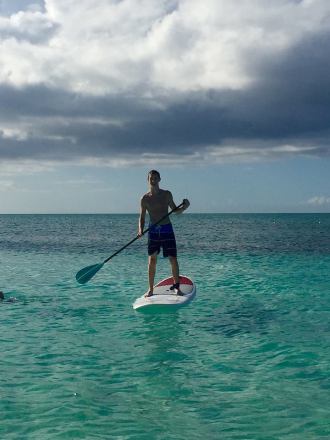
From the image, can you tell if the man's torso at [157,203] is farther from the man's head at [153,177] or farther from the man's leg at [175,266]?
the man's leg at [175,266]

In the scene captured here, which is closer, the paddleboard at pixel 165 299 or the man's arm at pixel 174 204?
the man's arm at pixel 174 204

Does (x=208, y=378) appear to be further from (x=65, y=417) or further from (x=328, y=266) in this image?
(x=328, y=266)

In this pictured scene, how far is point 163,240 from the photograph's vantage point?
1194 cm

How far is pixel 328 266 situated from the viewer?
2434 cm

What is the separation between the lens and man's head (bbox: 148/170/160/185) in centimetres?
1166

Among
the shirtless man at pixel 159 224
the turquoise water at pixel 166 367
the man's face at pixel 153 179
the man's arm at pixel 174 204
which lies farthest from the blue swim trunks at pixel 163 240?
the turquoise water at pixel 166 367

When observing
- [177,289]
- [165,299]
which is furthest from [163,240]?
[177,289]

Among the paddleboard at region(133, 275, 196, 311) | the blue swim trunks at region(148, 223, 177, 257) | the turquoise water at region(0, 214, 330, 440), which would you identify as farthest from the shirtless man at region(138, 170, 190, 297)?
the turquoise water at region(0, 214, 330, 440)

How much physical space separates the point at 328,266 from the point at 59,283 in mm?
14111

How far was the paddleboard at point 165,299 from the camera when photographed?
11711mm

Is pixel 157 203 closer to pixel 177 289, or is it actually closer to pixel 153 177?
pixel 153 177

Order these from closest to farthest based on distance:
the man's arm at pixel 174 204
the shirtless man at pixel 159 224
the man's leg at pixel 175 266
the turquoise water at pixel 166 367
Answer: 1. the turquoise water at pixel 166 367
2. the man's arm at pixel 174 204
3. the shirtless man at pixel 159 224
4. the man's leg at pixel 175 266

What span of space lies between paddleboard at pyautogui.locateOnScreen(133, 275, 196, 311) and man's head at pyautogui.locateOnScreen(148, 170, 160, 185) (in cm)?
304

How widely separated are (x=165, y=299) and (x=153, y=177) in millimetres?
3184
